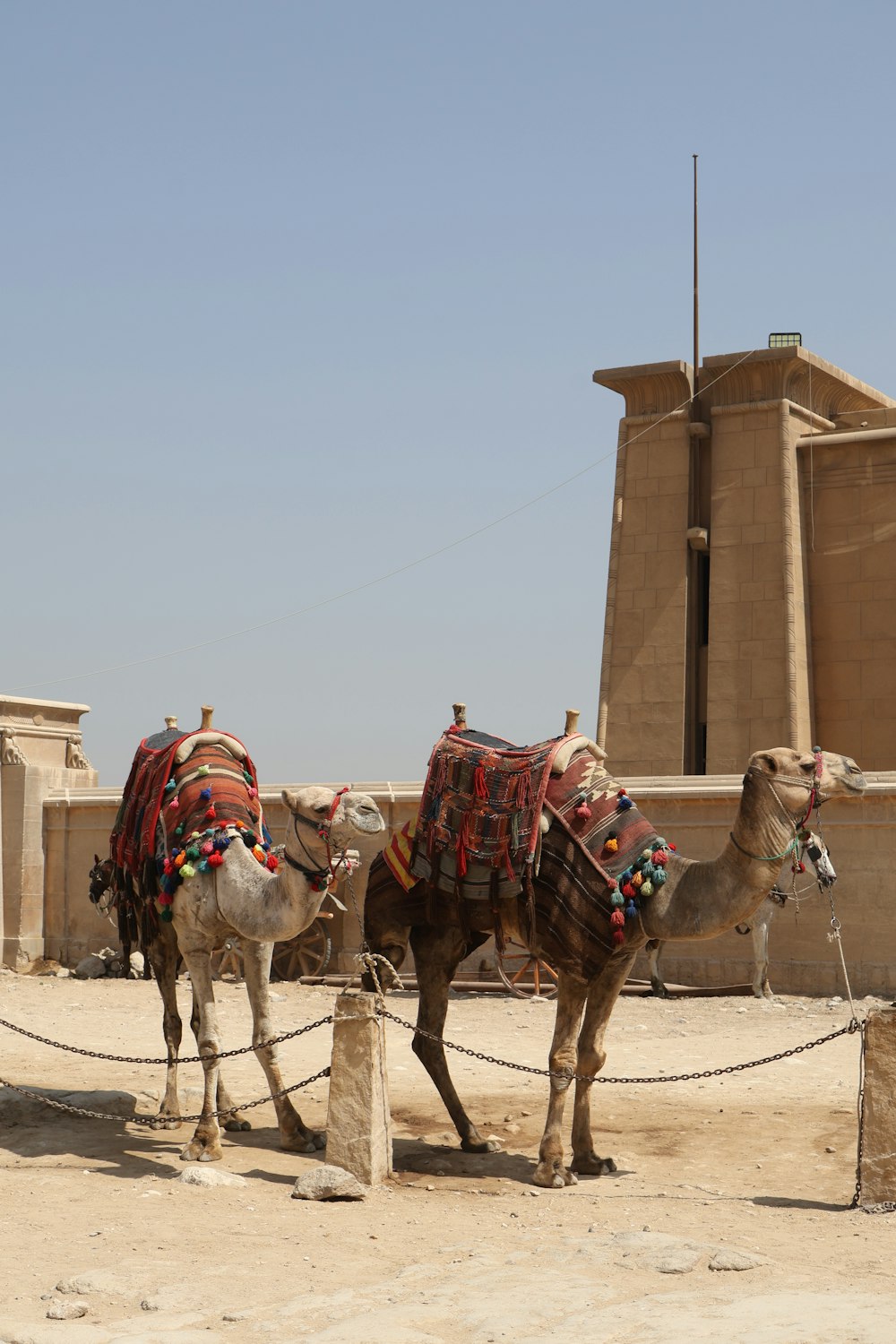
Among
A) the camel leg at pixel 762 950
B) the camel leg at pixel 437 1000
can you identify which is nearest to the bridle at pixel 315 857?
the camel leg at pixel 437 1000

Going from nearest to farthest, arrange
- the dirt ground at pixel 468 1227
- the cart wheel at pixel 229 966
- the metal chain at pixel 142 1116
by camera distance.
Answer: the dirt ground at pixel 468 1227, the metal chain at pixel 142 1116, the cart wheel at pixel 229 966

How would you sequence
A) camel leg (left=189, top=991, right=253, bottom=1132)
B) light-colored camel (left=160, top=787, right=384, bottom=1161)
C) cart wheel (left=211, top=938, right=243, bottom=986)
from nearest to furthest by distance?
light-colored camel (left=160, top=787, right=384, bottom=1161)
camel leg (left=189, top=991, right=253, bottom=1132)
cart wheel (left=211, top=938, right=243, bottom=986)

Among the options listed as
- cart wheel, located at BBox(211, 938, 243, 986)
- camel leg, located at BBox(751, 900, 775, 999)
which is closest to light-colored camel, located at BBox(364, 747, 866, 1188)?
camel leg, located at BBox(751, 900, 775, 999)

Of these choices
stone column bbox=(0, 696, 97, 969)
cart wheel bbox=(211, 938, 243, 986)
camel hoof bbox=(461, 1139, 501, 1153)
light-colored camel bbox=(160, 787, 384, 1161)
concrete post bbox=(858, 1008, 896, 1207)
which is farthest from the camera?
stone column bbox=(0, 696, 97, 969)

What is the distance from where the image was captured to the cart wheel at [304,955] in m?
19.4

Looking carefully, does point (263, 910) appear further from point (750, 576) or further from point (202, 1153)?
point (750, 576)

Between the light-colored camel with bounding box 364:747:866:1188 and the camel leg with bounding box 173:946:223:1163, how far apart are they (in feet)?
3.53

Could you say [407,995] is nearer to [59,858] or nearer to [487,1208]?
[59,858]

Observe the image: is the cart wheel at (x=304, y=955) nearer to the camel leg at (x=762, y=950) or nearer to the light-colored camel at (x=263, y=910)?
the camel leg at (x=762, y=950)

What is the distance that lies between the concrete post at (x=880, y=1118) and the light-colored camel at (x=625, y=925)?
1.00 meters

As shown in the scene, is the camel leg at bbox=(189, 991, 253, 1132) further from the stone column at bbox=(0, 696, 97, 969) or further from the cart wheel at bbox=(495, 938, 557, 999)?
the stone column at bbox=(0, 696, 97, 969)

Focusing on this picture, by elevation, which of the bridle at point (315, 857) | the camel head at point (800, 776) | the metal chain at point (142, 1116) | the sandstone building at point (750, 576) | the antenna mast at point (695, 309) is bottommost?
the metal chain at point (142, 1116)

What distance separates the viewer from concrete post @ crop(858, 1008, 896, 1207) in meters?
8.31

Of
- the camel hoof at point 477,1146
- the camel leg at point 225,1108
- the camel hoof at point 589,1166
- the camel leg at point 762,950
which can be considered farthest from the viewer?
the camel leg at point 762,950
